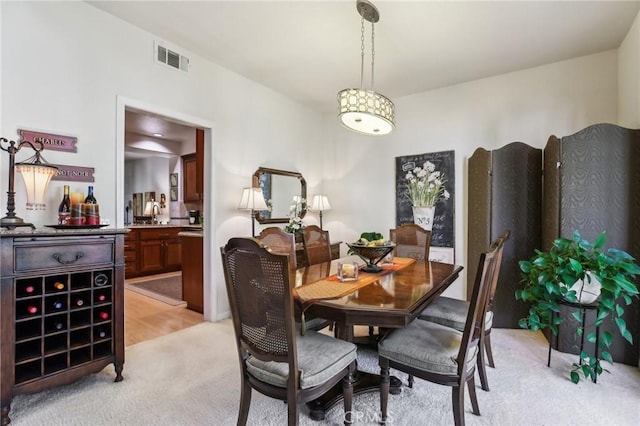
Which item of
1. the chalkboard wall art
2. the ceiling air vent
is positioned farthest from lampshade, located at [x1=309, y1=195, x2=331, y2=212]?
the ceiling air vent

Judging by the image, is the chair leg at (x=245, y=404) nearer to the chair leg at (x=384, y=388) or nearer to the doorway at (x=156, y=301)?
the chair leg at (x=384, y=388)

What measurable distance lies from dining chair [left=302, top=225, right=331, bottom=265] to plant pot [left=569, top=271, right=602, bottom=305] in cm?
200

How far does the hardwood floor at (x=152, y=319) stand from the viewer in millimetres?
3139

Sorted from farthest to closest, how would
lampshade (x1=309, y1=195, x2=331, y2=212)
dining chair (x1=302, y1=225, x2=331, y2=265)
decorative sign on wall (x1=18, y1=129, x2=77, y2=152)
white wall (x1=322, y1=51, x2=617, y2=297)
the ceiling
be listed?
lampshade (x1=309, y1=195, x2=331, y2=212) → white wall (x1=322, y1=51, x2=617, y2=297) → dining chair (x1=302, y1=225, x2=331, y2=265) → the ceiling → decorative sign on wall (x1=18, y1=129, x2=77, y2=152)

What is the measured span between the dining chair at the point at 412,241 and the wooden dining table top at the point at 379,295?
60 centimetres

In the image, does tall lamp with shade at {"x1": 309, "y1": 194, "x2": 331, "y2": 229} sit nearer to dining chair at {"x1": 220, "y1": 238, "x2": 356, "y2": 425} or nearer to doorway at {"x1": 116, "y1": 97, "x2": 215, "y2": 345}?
doorway at {"x1": 116, "y1": 97, "x2": 215, "y2": 345}

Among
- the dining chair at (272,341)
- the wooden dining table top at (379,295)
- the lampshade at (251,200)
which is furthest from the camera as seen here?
the lampshade at (251,200)

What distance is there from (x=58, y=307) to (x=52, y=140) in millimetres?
1231

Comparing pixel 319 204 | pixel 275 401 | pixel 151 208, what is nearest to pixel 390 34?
pixel 319 204

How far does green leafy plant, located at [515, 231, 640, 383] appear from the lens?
2162 mm

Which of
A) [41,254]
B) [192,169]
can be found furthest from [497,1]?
[192,169]

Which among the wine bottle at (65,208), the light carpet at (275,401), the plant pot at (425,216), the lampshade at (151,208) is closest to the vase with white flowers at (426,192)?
the plant pot at (425,216)

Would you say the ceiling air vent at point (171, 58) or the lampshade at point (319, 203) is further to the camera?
the lampshade at point (319, 203)

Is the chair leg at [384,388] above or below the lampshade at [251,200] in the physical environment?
below
